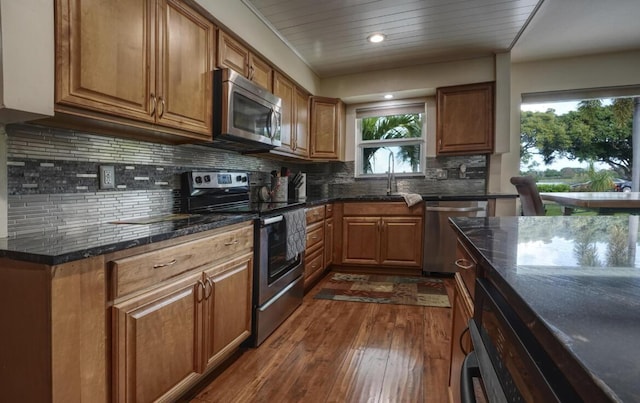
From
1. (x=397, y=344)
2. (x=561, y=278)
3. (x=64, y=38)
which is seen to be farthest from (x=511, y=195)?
(x=64, y=38)

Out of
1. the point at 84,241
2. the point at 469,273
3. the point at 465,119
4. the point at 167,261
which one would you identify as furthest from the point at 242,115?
the point at 465,119

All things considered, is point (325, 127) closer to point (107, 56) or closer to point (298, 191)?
point (298, 191)

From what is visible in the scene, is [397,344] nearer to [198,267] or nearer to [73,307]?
[198,267]

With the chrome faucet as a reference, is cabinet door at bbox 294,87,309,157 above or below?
above

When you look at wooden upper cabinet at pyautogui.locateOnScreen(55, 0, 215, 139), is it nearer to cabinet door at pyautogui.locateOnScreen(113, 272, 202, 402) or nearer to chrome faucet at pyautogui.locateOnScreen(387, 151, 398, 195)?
cabinet door at pyautogui.locateOnScreen(113, 272, 202, 402)

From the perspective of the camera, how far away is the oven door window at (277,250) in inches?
82.8

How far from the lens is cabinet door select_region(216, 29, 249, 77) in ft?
6.75

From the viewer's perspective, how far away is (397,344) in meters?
2.02

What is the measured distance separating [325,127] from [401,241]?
61.8 inches

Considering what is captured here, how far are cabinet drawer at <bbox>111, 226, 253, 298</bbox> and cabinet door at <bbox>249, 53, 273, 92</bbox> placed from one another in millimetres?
1312

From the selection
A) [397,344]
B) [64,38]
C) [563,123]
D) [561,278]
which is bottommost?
[397,344]

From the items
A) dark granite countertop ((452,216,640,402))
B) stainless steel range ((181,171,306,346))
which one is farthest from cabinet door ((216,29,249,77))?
dark granite countertop ((452,216,640,402))

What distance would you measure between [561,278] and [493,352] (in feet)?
0.62

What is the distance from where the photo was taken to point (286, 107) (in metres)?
3.07
